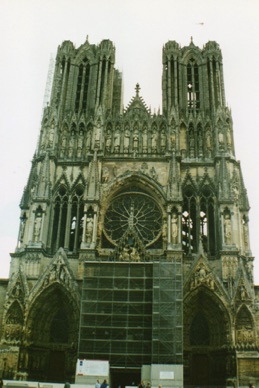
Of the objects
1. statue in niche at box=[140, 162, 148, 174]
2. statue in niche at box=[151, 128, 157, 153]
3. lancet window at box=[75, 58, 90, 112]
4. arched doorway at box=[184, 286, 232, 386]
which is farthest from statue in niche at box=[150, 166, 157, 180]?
arched doorway at box=[184, 286, 232, 386]

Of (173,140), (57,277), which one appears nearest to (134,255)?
(57,277)

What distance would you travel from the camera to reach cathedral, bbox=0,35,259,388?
23875 mm

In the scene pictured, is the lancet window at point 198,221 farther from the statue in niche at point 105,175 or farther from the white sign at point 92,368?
the white sign at point 92,368

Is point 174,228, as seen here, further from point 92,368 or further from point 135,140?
point 92,368

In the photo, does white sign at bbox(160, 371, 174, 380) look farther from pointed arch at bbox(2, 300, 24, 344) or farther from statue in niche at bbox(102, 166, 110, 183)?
statue in niche at bbox(102, 166, 110, 183)

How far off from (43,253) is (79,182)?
5.46 m

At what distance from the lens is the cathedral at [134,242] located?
78.3 feet

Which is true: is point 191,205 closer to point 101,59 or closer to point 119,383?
point 119,383

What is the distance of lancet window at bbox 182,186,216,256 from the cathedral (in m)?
0.08

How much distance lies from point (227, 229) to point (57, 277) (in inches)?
402

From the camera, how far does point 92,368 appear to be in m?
22.9

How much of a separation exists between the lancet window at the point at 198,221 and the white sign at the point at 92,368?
839cm

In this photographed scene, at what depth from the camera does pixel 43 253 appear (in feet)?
88.8

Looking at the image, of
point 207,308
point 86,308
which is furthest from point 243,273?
point 86,308
